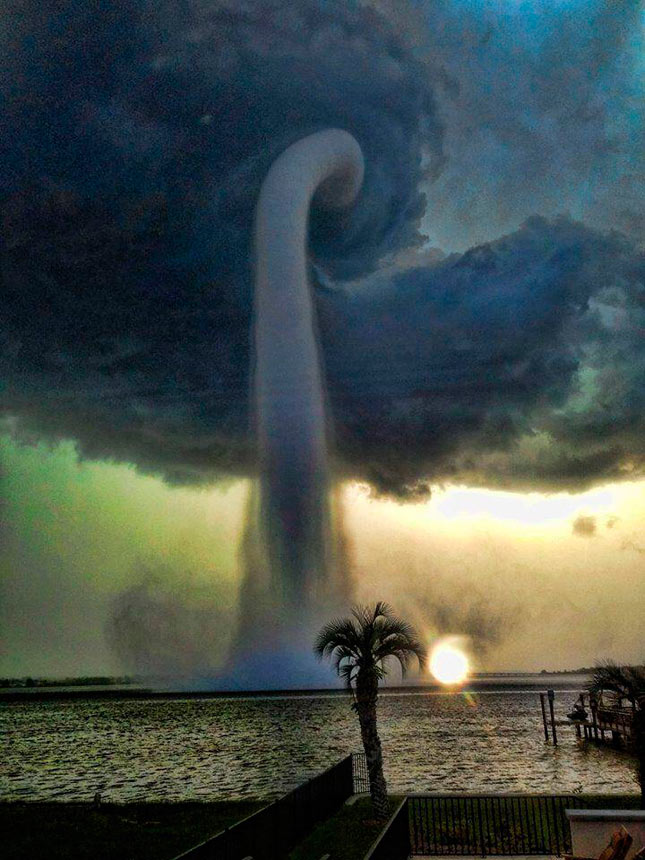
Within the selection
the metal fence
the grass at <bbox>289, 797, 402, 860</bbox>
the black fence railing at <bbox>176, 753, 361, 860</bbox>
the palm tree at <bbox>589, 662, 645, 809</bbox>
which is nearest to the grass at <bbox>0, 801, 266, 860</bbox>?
the black fence railing at <bbox>176, 753, 361, 860</bbox>

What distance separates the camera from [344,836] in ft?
65.8

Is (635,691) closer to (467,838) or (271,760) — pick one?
(467,838)

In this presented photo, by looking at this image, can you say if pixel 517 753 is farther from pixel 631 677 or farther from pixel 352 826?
pixel 352 826

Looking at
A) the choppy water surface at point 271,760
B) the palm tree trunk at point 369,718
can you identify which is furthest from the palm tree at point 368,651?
the choppy water surface at point 271,760

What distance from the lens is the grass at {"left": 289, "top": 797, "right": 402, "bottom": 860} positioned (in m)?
18.0

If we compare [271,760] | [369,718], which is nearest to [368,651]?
[369,718]

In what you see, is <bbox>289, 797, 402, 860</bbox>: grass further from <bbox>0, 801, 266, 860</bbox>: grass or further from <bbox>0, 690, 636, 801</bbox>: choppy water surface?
<bbox>0, 690, 636, 801</bbox>: choppy water surface

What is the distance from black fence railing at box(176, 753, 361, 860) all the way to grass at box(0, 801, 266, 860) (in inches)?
170

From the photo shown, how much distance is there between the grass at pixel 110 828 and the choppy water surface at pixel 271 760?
982 cm

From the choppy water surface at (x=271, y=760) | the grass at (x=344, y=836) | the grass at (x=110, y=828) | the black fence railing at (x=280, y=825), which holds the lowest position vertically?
the choppy water surface at (x=271, y=760)

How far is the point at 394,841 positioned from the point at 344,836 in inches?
318

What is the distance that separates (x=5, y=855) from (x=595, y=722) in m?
56.2

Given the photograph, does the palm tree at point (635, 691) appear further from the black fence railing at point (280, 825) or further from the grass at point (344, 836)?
the black fence railing at point (280, 825)

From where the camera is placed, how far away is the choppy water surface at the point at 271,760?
43.9m
